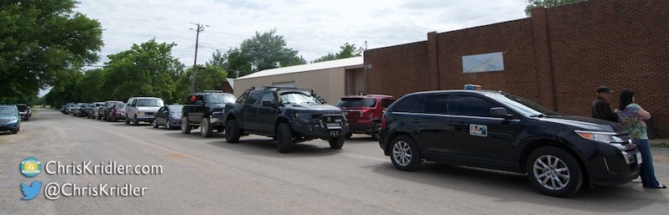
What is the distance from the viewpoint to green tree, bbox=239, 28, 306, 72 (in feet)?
214

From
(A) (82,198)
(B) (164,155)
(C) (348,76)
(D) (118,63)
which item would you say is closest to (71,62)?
(D) (118,63)

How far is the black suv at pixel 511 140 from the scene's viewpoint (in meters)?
5.27

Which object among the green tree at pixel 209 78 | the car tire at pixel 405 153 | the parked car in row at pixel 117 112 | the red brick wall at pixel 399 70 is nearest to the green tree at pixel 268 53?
the green tree at pixel 209 78

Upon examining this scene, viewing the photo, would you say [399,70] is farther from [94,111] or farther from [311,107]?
[94,111]

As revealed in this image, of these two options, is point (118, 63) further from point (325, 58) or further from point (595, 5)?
point (595, 5)

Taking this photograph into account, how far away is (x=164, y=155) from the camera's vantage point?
980cm

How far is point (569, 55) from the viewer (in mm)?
A: 15320

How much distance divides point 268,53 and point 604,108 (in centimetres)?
6176

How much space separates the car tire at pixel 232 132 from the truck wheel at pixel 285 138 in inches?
107

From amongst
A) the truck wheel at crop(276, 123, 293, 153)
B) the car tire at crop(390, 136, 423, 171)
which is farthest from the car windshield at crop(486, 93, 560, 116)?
the truck wheel at crop(276, 123, 293, 153)

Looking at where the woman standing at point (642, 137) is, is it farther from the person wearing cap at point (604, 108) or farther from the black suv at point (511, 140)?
the black suv at point (511, 140)

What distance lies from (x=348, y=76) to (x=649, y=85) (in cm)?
1651

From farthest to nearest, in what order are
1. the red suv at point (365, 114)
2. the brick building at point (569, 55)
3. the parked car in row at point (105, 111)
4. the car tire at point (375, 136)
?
the parked car in row at point (105, 111) → the car tire at point (375, 136) → the brick building at point (569, 55) → the red suv at point (365, 114)

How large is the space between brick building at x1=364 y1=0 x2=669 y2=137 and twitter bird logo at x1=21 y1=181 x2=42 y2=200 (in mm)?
16678
